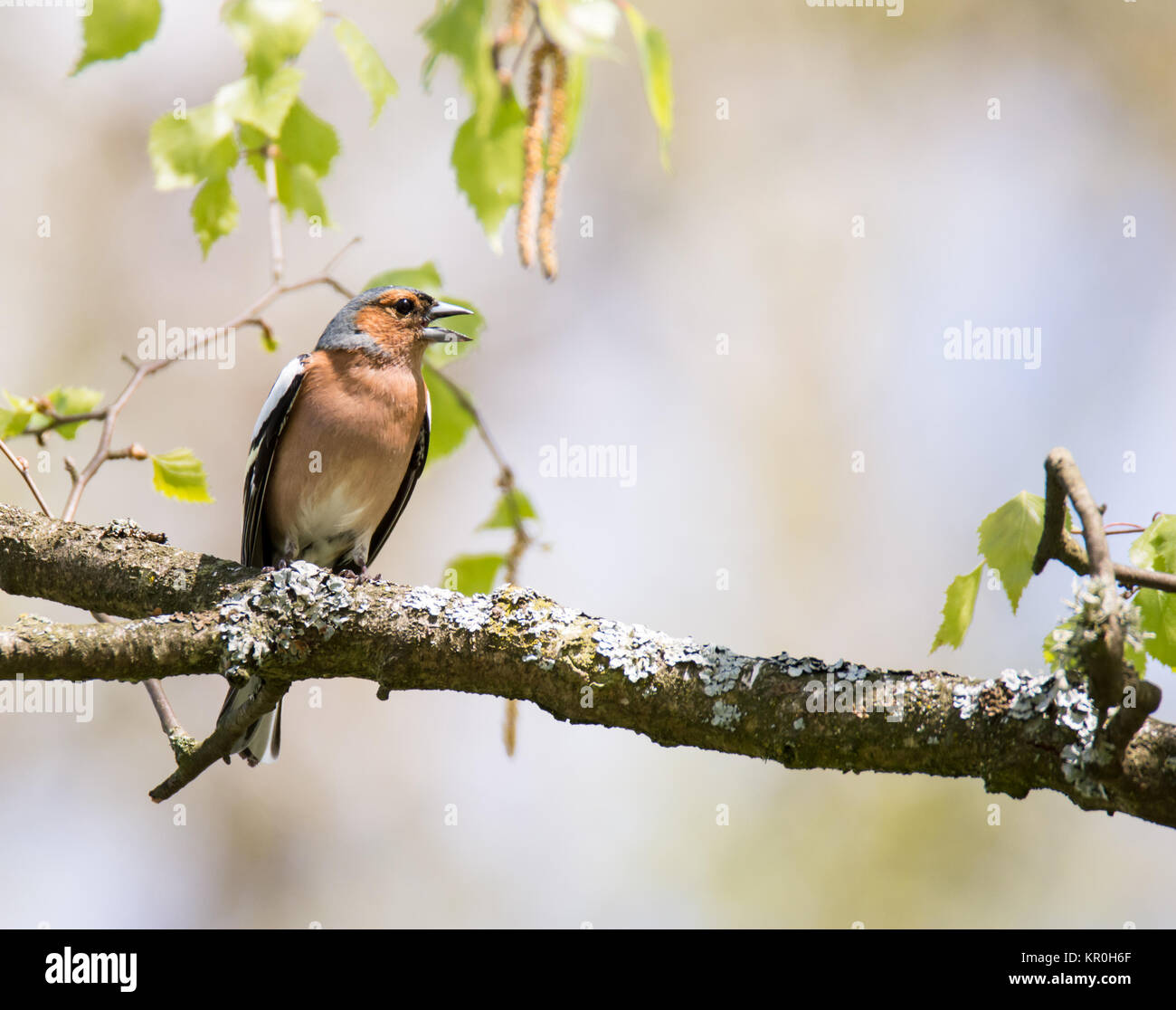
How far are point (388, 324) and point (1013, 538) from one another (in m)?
4.72

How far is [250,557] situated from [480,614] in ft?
11.3

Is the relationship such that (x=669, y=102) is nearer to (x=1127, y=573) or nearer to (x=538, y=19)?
(x=538, y=19)

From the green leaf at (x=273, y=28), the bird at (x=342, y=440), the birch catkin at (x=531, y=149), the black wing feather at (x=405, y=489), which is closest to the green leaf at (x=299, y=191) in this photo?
the green leaf at (x=273, y=28)

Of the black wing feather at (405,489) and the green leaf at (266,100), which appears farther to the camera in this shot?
the black wing feather at (405,489)

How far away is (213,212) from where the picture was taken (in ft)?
10.9

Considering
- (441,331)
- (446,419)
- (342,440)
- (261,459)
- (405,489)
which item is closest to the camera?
(446,419)

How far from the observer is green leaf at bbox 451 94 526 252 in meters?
2.45

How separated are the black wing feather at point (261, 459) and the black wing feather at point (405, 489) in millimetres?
829

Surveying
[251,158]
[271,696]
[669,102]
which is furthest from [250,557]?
[669,102]

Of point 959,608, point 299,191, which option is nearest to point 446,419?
point 299,191

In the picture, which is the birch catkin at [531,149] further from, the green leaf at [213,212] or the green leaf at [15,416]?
the green leaf at [15,416]

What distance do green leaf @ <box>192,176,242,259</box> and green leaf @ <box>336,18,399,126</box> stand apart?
71 centimetres

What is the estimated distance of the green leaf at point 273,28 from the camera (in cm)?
252

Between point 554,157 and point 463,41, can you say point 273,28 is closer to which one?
point 463,41
